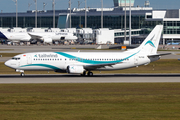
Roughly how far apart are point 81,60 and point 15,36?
113953 mm

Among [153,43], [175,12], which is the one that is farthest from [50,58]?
[175,12]

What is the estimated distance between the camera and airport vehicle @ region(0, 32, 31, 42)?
153m

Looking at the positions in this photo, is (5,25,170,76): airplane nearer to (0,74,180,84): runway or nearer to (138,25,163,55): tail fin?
(138,25,163,55): tail fin

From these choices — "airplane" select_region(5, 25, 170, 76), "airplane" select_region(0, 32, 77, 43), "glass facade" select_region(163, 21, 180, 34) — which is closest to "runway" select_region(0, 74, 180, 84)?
"airplane" select_region(5, 25, 170, 76)

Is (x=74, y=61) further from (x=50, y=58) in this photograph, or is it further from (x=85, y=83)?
(x=85, y=83)

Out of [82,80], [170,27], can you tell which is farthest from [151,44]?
[170,27]

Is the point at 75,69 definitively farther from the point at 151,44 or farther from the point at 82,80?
the point at 151,44

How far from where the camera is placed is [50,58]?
47469mm

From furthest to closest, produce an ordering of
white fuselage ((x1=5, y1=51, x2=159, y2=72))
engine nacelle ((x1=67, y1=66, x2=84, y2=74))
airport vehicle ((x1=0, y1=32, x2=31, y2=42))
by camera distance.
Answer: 1. airport vehicle ((x1=0, y1=32, x2=31, y2=42))
2. white fuselage ((x1=5, y1=51, x2=159, y2=72))
3. engine nacelle ((x1=67, y1=66, x2=84, y2=74))
